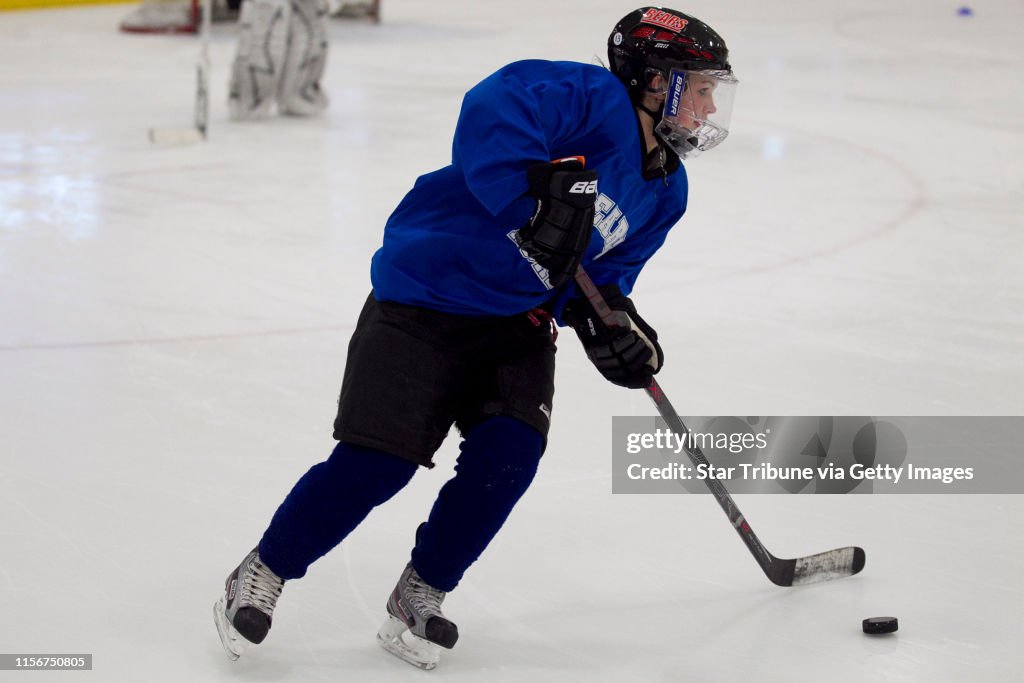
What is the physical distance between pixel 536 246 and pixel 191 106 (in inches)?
207

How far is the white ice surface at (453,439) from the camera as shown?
2143mm

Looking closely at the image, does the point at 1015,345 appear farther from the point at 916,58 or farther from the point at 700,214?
the point at 916,58

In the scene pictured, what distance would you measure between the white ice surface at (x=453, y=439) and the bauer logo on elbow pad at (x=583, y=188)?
0.73 metres

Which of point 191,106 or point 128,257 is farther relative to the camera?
point 191,106

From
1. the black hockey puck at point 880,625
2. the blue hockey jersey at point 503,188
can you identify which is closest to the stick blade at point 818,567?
the black hockey puck at point 880,625

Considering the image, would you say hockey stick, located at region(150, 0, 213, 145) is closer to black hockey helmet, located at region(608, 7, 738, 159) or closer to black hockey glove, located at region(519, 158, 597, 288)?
black hockey helmet, located at region(608, 7, 738, 159)

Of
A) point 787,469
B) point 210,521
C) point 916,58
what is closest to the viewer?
point 210,521

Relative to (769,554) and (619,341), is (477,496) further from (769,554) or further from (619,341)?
(769,554)

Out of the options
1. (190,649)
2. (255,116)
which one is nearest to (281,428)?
(190,649)

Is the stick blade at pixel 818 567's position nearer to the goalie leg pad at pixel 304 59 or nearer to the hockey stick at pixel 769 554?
the hockey stick at pixel 769 554

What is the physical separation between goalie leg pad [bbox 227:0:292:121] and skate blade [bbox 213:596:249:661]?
4.80 metres

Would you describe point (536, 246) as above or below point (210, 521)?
above

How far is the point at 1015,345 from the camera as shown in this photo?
3631 mm

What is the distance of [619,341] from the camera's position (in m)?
2.08
